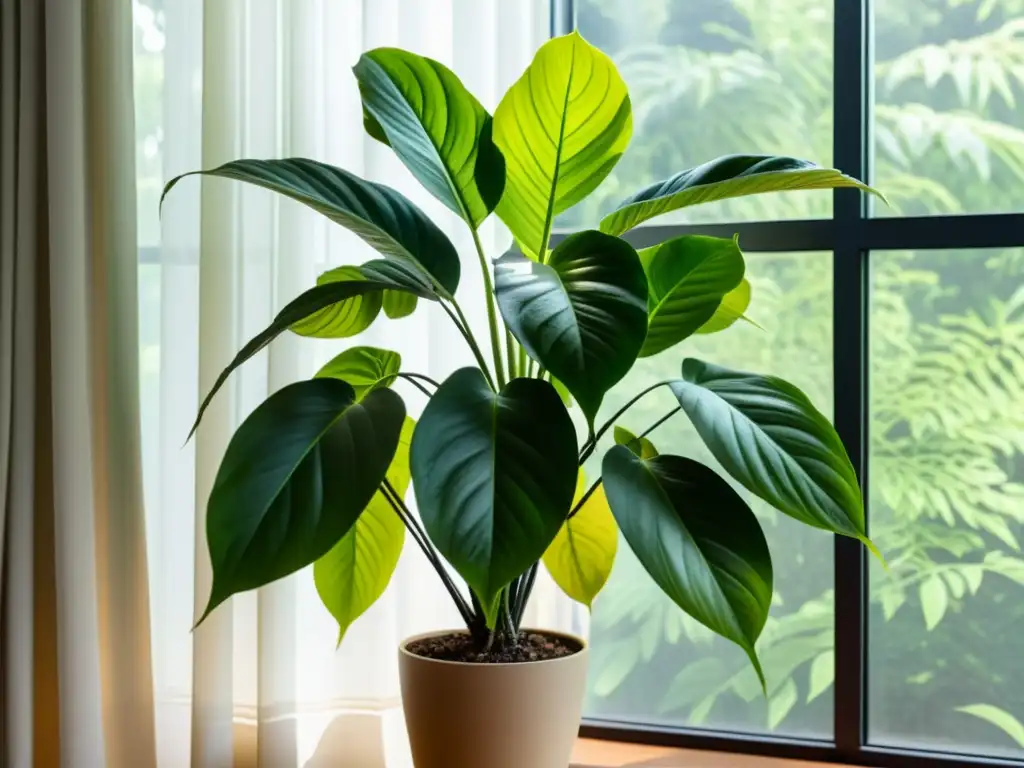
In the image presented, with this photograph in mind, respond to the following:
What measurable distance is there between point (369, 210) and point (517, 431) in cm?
34

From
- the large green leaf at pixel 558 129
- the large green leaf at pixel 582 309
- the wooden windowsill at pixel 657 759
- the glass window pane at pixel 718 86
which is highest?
the glass window pane at pixel 718 86

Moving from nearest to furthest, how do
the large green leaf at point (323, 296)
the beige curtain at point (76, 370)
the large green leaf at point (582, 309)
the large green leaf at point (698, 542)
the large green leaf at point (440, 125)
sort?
the large green leaf at point (582, 309), the large green leaf at point (698, 542), the large green leaf at point (323, 296), the large green leaf at point (440, 125), the beige curtain at point (76, 370)

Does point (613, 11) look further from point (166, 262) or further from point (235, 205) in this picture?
point (166, 262)

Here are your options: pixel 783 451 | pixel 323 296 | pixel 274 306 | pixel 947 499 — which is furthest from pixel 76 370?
pixel 947 499

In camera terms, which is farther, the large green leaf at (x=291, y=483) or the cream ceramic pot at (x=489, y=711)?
the cream ceramic pot at (x=489, y=711)

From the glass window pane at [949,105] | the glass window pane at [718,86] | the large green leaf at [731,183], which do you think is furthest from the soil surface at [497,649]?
the glass window pane at [949,105]

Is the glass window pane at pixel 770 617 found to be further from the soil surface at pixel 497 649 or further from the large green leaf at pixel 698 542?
the large green leaf at pixel 698 542

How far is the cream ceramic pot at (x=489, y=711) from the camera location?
1181 mm

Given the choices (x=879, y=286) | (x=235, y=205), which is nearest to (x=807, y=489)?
(x=879, y=286)

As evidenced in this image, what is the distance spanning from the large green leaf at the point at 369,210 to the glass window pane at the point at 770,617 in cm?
65

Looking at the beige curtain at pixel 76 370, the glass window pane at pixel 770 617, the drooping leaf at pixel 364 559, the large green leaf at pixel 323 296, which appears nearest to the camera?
the large green leaf at pixel 323 296

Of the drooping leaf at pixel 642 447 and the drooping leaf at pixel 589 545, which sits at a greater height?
the drooping leaf at pixel 642 447

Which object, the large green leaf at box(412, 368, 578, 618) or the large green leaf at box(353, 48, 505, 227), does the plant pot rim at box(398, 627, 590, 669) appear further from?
the large green leaf at box(353, 48, 505, 227)

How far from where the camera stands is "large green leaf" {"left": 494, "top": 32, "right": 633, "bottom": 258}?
4.10 ft
